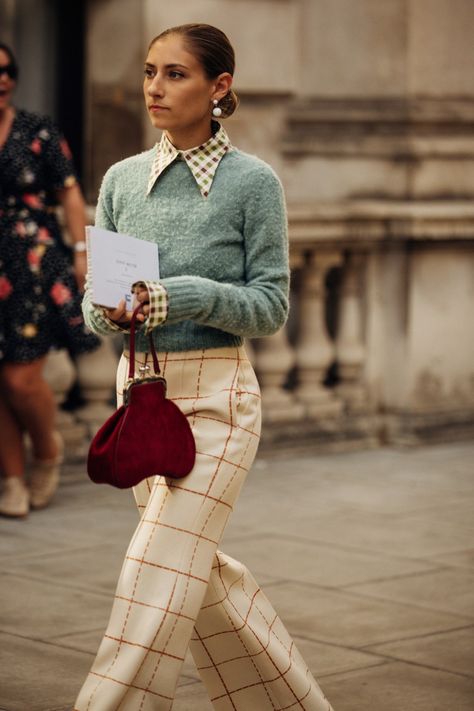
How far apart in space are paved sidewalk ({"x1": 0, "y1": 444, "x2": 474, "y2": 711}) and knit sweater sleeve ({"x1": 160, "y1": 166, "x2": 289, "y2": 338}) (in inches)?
50.7

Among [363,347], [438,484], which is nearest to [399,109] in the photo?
[363,347]

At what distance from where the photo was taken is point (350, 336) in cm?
928

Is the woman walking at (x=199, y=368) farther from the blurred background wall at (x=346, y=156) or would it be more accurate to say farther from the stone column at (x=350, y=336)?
the stone column at (x=350, y=336)

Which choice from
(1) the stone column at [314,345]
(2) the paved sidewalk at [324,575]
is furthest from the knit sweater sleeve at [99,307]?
(1) the stone column at [314,345]

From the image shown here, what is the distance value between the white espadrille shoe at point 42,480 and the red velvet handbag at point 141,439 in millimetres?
3615

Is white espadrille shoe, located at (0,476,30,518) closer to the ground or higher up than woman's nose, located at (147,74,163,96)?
closer to the ground

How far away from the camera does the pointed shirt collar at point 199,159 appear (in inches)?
156

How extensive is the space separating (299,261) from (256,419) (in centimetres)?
495

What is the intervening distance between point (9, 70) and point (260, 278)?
3.33 meters

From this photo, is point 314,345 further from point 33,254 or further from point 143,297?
point 143,297

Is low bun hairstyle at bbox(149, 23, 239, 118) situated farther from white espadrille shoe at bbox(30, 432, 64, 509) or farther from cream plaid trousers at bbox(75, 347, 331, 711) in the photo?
white espadrille shoe at bbox(30, 432, 64, 509)

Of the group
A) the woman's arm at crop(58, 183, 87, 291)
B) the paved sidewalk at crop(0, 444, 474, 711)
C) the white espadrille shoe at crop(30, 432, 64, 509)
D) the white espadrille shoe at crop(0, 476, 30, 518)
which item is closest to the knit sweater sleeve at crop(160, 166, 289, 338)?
the paved sidewalk at crop(0, 444, 474, 711)

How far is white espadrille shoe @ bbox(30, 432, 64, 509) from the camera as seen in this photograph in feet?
24.2

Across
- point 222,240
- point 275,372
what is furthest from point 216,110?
point 275,372
